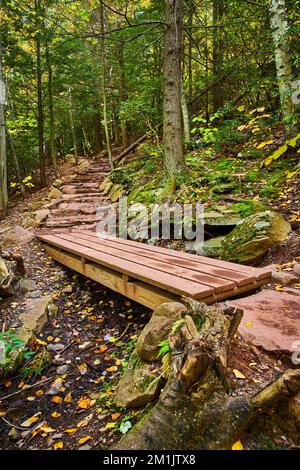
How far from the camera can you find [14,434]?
2.30m

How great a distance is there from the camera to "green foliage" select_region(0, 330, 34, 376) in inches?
117

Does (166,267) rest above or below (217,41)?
below

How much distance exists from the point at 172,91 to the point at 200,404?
6.35 meters

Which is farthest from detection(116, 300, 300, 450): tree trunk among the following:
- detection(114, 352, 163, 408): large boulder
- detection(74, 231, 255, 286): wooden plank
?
detection(74, 231, 255, 286): wooden plank

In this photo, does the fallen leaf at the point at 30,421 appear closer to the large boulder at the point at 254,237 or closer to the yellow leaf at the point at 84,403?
the yellow leaf at the point at 84,403

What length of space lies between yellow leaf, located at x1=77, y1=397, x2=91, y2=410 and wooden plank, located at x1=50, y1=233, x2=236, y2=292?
1.33 metres

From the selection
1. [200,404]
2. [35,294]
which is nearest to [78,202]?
[35,294]

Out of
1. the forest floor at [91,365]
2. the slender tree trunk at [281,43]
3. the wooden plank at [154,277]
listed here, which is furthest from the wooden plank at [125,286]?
the slender tree trunk at [281,43]

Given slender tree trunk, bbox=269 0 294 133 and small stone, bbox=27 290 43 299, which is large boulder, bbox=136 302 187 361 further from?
slender tree trunk, bbox=269 0 294 133

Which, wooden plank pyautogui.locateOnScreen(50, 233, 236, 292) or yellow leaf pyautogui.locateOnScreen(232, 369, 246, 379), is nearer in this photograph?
yellow leaf pyautogui.locateOnScreen(232, 369, 246, 379)

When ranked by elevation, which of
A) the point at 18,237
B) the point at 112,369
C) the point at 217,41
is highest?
the point at 217,41

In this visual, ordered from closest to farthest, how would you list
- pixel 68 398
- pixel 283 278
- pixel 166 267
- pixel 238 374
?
pixel 238 374
pixel 68 398
pixel 283 278
pixel 166 267

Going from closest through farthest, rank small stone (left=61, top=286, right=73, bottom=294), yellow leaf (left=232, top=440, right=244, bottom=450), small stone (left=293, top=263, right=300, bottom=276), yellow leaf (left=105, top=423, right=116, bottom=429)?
1. yellow leaf (left=232, top=440, right=244, bottom=450)
2. yellow leaf (left=105, top=423, right=116, bottom=429)
3. small stone (left=293, top=263, right=300, bottom=276)
4. small stone (left=61, top=286, right=73, bottom=294)

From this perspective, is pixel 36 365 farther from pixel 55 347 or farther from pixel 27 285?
pixel 27 285
